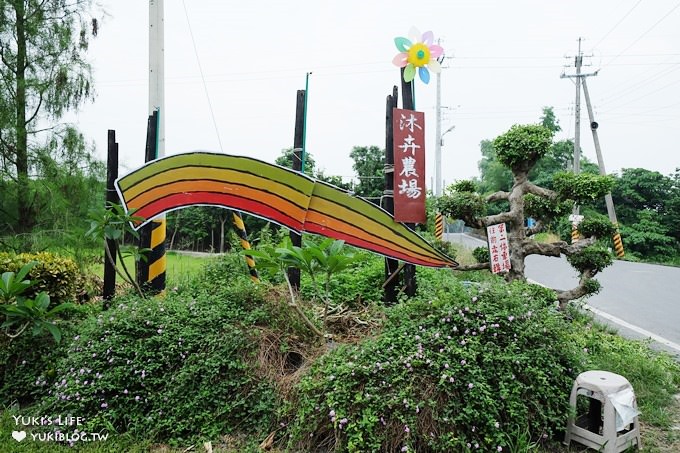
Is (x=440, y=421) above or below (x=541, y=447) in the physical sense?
above

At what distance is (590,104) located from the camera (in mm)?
14922

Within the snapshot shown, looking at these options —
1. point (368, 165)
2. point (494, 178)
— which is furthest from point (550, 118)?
point (368, 165)

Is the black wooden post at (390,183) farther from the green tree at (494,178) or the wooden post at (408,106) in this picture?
the green tree at (494,178)

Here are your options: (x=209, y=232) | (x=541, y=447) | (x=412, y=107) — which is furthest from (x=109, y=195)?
(x=209, y=232)

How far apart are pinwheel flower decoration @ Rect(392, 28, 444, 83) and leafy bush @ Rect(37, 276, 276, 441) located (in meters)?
2.45

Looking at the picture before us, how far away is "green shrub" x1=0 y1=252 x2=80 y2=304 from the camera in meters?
3.43

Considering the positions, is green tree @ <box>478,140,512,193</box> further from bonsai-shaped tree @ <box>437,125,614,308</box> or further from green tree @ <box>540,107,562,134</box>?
bonsai-shaped tree @ <box>437,125,614,308</box>

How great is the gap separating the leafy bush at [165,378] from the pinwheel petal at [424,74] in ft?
8.06

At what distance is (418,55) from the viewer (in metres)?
3.70

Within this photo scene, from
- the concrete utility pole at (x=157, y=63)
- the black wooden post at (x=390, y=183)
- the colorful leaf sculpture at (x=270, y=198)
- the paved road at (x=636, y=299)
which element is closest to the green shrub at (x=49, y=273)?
the colorful leaf sculpture at (x=270, y=198)

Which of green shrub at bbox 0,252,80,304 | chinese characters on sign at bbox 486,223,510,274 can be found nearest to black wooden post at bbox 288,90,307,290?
green shrub at bbox 0,252,80,304

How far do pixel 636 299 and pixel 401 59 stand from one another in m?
6.36

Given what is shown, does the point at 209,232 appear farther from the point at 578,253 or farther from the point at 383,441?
the point at 383,441

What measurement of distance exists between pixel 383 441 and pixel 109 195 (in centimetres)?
333
